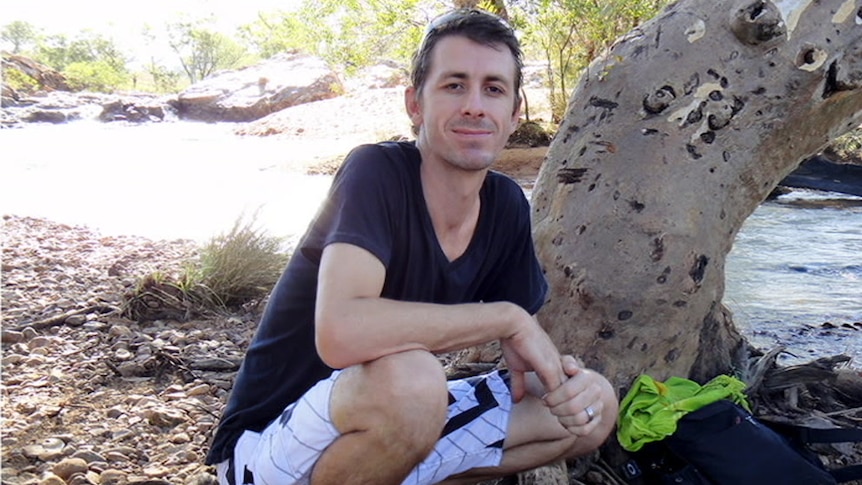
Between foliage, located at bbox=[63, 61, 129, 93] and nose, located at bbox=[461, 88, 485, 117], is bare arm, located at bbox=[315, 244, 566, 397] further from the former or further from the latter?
foliage, located at bbox=[63, 61, 129, 93]

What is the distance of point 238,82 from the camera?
27891mm

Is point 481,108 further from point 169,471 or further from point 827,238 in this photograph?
point 827,238

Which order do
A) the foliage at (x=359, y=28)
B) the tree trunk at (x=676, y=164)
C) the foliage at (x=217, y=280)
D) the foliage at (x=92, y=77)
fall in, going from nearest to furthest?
1. the tree trunk at (x=676, y=164)
2. the foliage at (x=217, y=280)
3. the foliage at (x=359, y=28)
4. the foliage at (x=92, y=77)

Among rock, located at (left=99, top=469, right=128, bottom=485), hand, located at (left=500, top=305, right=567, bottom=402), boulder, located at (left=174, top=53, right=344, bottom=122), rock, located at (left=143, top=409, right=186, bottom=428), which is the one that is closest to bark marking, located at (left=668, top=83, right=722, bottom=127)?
hand, located at (left=500, top=305, right=567, bottom=402)

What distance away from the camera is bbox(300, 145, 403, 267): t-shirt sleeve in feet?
6.07

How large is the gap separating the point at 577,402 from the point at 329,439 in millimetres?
601

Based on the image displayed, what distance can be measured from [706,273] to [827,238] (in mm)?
6284

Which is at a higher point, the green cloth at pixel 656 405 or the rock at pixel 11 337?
the green cloth at pixel 656 405

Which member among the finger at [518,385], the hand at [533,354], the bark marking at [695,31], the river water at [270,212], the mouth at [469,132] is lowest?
the river water at [270,212]

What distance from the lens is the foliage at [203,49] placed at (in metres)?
40.9

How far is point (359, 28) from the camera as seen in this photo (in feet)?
43.9

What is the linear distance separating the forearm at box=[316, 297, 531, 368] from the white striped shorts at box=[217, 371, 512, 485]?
14cm

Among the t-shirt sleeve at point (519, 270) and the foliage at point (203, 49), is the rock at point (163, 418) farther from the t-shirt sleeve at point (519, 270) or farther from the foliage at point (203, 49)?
the foliage at point (203, 49)

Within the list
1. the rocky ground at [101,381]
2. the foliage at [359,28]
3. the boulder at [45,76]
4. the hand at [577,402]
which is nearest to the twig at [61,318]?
the rocky ground at [101,381]
